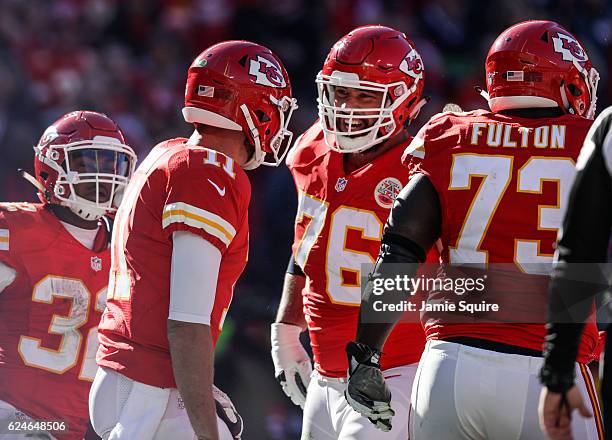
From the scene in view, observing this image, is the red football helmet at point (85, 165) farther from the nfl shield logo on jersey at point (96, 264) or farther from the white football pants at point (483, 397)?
the white football pants at point (483, 397)

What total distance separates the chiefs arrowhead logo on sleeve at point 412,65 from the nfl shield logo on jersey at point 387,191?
1.41 ft

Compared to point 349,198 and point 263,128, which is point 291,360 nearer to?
point 349,198

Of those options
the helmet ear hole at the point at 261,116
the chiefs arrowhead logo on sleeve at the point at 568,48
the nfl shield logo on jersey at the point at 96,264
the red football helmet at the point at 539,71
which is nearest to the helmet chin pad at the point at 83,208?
the nfl shield logo on jersey at the point at 96,264

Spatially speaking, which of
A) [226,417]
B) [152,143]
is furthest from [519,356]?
[152,143]

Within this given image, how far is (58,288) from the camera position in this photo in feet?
12.3

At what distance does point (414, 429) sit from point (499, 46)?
116cm

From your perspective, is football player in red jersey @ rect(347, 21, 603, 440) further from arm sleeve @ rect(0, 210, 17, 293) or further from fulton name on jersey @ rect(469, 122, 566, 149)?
arm sleeve @ rect(0, 210, 17, 293)

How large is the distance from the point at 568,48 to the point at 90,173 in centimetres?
185

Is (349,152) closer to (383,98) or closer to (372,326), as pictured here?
(383,98)

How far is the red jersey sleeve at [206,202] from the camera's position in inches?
107

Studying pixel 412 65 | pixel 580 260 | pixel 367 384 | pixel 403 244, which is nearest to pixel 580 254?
pixel 580 260

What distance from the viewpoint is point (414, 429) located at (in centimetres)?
280

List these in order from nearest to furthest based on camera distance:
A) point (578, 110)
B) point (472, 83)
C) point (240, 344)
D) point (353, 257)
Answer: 1. point (578, 110)
2. point (353, 257)
3. point (240, 344)
4. point (472, 83)

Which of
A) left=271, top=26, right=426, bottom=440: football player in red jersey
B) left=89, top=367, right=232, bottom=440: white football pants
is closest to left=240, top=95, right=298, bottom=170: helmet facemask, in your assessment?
left=271, top=26, right=426, bottom=440: football player in red jersey
